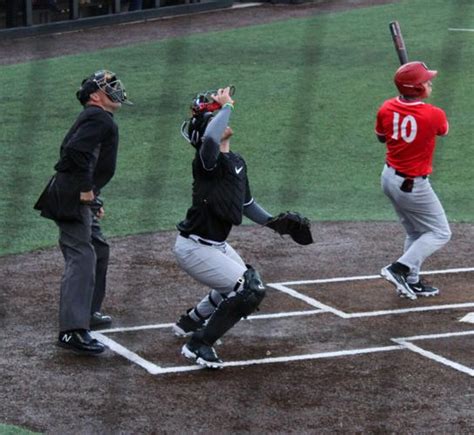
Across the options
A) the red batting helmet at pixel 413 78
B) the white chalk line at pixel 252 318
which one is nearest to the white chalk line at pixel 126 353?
the white chalk line at pixel 252 318

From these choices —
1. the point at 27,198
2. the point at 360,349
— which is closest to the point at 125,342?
the point at 360,349

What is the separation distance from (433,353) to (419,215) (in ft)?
4.43

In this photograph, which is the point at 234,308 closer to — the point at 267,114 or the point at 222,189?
the point at 222,189

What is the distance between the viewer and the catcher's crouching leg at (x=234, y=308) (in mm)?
6379

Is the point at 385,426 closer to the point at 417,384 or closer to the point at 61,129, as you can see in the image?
the point at 417,384

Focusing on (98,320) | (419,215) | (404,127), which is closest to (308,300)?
(419,215)

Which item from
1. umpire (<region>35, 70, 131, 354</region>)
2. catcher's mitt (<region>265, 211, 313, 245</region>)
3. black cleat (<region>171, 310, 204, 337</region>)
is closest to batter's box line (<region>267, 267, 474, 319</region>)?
catcher's mitt (<region>265, 211, 313, 245</region>)

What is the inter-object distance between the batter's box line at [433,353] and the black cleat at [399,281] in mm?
718

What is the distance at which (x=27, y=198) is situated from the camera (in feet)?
→ 35.5

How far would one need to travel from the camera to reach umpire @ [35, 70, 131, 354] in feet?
21.9

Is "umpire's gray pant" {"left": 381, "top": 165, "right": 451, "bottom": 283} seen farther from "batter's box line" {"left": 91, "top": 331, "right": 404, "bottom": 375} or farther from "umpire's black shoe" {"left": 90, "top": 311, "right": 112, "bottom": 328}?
"umpire's black shoe" {"left": 90, "top": 311, "right": 112, "bottom": 328}

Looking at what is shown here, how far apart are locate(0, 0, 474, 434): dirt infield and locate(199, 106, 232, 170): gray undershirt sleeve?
113 cm

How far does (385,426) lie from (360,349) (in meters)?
1.18

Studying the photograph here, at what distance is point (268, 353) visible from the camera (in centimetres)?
681
